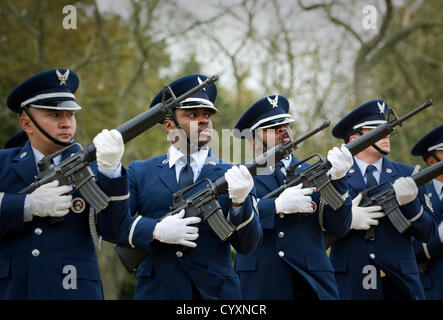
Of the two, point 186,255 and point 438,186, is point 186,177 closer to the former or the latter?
point 186,255

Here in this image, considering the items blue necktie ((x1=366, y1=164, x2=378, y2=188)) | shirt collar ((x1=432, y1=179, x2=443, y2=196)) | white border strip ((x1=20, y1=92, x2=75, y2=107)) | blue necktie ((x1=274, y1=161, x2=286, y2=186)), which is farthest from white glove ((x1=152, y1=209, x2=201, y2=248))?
shirt collar ((x1=432, y1=179, x2=443, y2=196))

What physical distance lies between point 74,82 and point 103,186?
1139mm

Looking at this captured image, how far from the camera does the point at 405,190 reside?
265 inches

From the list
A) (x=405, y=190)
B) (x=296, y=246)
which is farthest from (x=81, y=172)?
(x=405, y=190)

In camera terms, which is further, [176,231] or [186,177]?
[186,177]

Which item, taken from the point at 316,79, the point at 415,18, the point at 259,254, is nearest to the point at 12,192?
the point at 259,254

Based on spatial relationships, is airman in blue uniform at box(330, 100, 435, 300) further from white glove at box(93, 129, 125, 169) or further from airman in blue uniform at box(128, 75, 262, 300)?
white glove at box(93, 129, 125, 169)

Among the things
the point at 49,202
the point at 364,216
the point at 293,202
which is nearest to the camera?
the point at 49,202

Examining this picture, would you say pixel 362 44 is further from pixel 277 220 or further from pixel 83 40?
pixel 277 220

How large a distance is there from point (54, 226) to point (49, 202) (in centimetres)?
24

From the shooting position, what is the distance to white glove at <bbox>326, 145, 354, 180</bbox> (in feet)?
19.9

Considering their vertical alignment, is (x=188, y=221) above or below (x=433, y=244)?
above

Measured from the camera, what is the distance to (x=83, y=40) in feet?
58.4

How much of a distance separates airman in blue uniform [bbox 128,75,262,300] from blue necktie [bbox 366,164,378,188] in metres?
1.95
